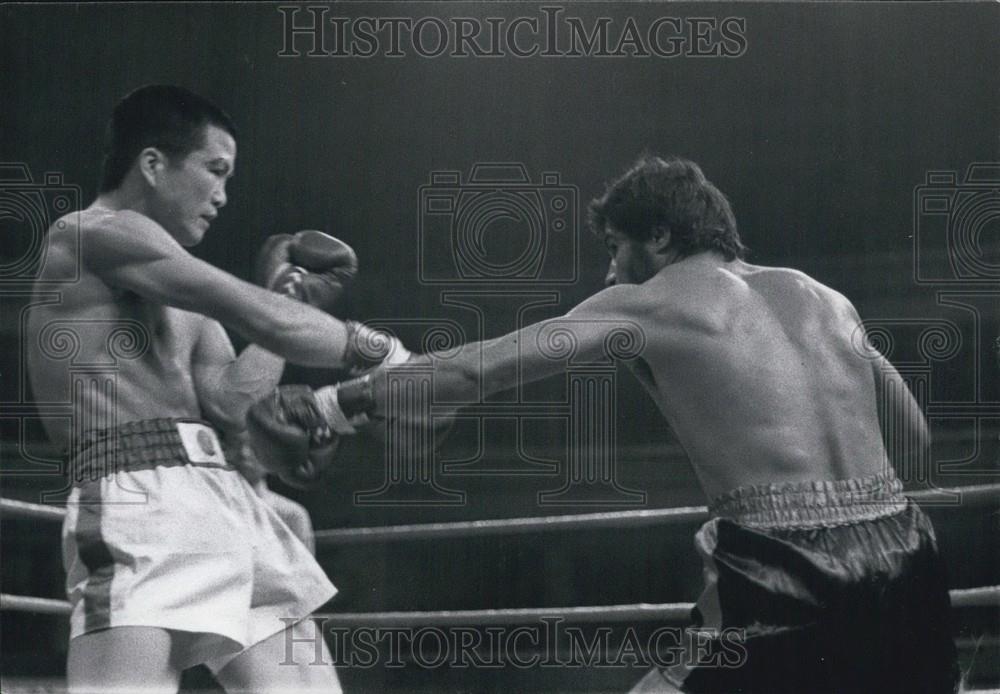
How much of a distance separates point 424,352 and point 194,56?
1059 millimetres

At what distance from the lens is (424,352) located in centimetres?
301

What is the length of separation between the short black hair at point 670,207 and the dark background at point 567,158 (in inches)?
1.7

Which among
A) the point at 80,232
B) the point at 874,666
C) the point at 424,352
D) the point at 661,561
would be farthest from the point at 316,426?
the point at 874,666

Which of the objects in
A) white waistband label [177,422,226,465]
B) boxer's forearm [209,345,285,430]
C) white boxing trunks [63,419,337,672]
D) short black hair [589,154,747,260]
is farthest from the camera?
short black hair [589,154,747,260]

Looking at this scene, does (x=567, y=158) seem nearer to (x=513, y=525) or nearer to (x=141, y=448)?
(x=513, y=525)

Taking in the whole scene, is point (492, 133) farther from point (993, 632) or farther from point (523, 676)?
point (993, 632)

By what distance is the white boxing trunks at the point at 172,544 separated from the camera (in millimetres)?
2738

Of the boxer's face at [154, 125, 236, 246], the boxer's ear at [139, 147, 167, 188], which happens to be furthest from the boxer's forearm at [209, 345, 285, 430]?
the boxer's ear at [139, 147, 167, 188]

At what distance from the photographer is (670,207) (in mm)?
3092

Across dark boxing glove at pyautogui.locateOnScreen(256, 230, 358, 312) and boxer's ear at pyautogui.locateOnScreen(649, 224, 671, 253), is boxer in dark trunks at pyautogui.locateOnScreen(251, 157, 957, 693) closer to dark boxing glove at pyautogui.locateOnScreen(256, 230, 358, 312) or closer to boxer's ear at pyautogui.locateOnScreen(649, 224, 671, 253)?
boxer's ear at pyautogui.locateOnScreen(649, 224, 671, 253)

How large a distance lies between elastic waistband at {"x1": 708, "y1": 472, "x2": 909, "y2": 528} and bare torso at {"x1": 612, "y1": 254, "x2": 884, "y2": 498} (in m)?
0.03

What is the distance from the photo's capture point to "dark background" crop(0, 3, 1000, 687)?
302cm

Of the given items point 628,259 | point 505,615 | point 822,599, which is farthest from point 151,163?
point 822,599

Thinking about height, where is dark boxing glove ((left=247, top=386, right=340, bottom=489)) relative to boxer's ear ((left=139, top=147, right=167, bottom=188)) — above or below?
below
